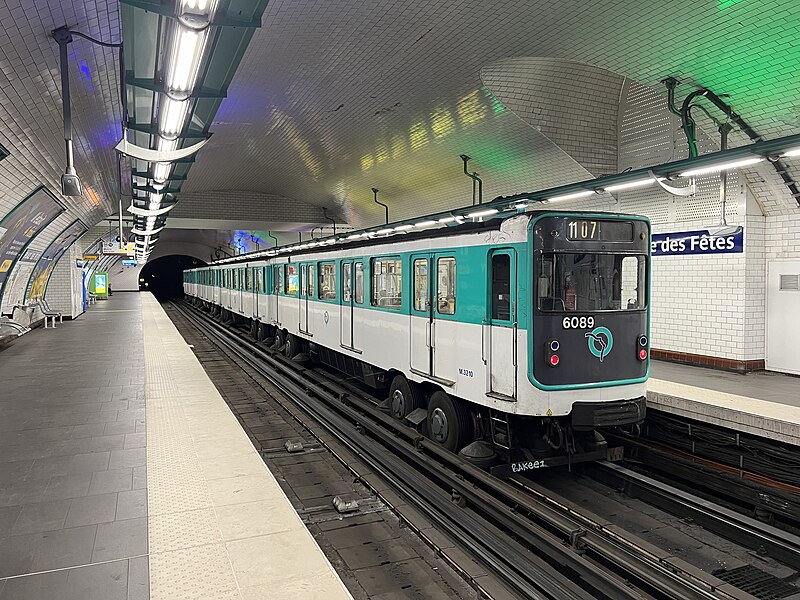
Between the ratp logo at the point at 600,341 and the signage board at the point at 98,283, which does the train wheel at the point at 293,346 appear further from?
the signage board at the point at 98,283

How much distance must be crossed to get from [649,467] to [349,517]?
3.87 meters

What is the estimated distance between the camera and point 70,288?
70.8ft

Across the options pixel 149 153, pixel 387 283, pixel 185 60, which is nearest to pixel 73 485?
pixel 149 153

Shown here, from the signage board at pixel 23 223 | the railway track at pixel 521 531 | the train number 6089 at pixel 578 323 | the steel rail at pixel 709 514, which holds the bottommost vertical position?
the steel rail at pixel 709 514

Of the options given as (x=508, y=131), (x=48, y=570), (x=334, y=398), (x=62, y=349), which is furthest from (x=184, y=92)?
(x=62, y=349)

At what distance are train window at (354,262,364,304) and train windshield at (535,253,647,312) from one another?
154 inches

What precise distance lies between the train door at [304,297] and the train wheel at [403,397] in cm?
428

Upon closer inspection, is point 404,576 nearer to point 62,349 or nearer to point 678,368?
point 678,368

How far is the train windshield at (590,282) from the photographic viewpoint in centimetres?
566

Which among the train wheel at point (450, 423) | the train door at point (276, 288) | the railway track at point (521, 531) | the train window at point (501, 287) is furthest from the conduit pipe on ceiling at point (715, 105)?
the train door at point (276, 288)

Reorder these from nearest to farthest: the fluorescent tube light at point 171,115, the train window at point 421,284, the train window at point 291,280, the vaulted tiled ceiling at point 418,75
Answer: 1. the fluorescent tube light at point 171,115
2. the vaulted tiled ceiling at point 418,75
3. the train window at point 421,284
4. the train window at point 291,280

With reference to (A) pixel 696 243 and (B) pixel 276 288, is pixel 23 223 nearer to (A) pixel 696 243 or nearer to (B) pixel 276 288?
(B) pixel 276 288

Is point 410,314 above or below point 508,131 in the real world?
below

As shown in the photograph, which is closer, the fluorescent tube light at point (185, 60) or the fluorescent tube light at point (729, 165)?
the fluorescent tube light at point (185, 60)
